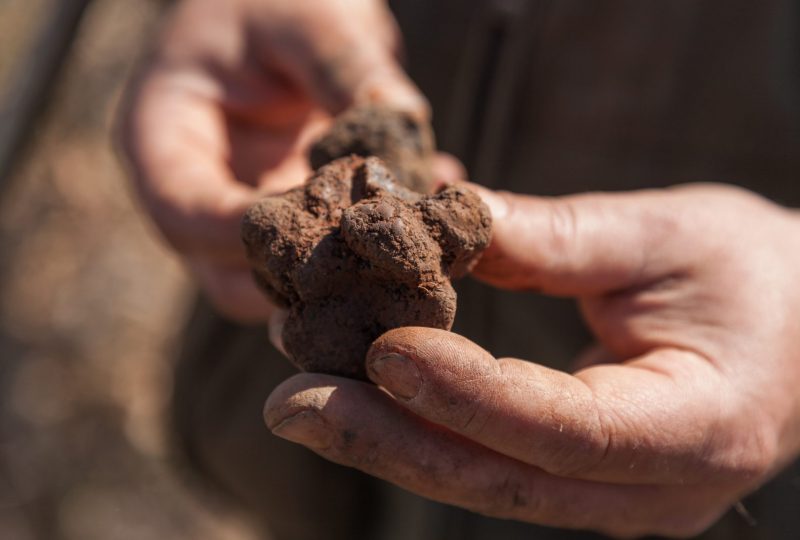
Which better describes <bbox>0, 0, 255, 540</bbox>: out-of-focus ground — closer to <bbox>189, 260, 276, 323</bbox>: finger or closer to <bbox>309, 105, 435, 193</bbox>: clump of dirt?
<bbox>189, 260, 276, 323</bbox>: finger

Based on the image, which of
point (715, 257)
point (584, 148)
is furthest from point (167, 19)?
point (715, 257)

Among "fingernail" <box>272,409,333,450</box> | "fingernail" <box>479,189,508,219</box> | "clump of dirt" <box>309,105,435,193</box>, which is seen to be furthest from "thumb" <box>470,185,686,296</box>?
"fingernail" <box>272,409,333,450</box>

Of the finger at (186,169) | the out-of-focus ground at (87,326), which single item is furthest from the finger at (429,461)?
the out-of-focus ground at (87,326)

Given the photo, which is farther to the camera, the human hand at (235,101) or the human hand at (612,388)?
the human hand at (235,101)

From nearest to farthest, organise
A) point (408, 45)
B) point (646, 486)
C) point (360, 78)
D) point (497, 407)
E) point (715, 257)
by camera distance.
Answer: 1. point (497, 407)
2. point (646, 486)
3. point (715, 257)
4. point (360, 78)
5. point (408, 45)

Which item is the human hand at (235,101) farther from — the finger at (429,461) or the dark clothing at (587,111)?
the finger at (429,461)

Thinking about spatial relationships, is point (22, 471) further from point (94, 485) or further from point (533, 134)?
point (533, 134)

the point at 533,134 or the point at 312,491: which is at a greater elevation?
the point at 533,134

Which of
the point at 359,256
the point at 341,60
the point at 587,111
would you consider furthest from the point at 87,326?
the point at 359,256
